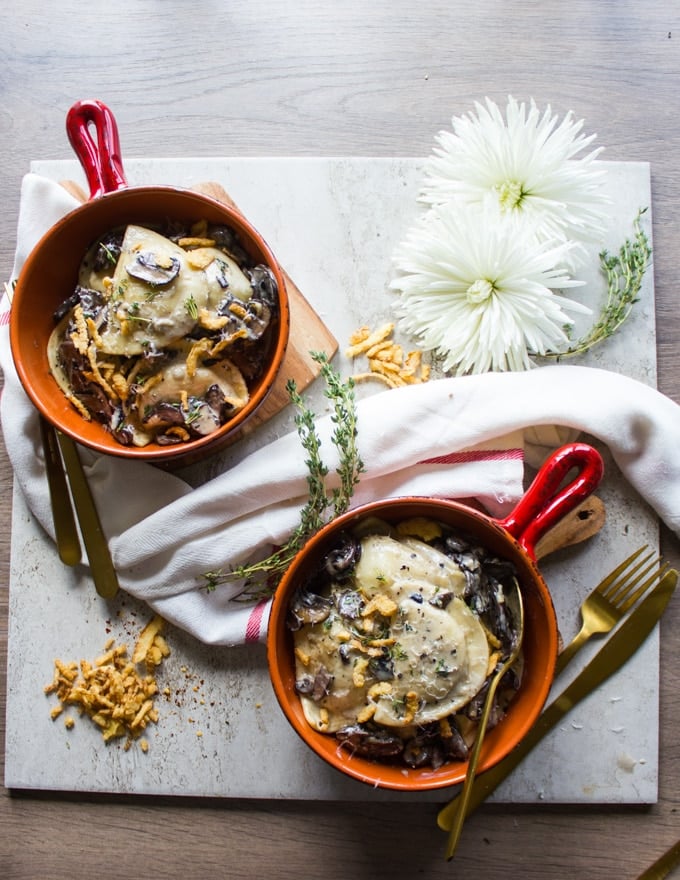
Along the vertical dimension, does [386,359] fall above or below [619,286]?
below

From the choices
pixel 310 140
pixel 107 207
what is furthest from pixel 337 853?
pixel 310 140

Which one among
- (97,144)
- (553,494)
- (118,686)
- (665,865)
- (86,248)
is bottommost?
(665,865)

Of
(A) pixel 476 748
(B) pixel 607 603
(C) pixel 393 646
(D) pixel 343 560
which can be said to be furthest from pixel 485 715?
(B) pixel 607 603

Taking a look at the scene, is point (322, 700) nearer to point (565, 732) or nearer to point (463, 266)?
point (565, 732)

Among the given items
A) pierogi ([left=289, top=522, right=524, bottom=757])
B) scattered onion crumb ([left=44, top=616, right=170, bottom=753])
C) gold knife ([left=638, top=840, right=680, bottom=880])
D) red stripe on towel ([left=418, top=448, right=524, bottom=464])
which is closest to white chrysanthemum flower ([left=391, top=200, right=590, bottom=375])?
red stripe on towel ([left=418, top=448, right=524, bottom=464])

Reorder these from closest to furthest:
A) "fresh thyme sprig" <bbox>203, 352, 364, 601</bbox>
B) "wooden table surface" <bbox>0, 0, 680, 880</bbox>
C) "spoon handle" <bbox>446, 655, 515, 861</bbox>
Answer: "spoon handle" <bbox>446, 655, 515, 861</bbox> < "fresh thyme sprig" <bbox>203, 352, 364, 601</bbox> < "wooden table surface" <bbox>0, 0, 680, 880</bbox>

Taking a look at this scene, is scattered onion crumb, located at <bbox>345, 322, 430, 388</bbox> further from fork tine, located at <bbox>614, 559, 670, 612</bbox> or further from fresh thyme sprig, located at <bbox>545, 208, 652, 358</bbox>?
fork tine, located at <bbox>614, 559, 670, 612</bbox>

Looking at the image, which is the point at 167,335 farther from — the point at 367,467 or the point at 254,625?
the point at 254,625
